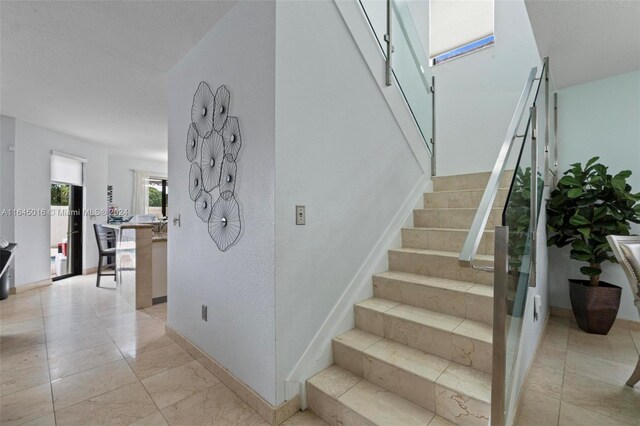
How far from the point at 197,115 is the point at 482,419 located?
9.14 ft

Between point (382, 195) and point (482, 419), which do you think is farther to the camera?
point (382, 195)

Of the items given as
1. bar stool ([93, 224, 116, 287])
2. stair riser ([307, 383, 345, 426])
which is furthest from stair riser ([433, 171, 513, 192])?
bar stool ([93, 224, 116, 287])

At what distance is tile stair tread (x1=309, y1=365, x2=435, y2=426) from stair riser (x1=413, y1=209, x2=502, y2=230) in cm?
160

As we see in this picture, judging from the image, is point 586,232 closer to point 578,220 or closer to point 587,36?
point 578,220

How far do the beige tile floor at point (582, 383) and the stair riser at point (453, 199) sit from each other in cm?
140

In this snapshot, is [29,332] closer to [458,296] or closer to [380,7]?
[458,296]

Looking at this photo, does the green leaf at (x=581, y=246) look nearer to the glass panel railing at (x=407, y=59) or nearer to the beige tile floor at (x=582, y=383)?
the beige tile floor at (x=582, y=383)

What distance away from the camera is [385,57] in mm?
2590

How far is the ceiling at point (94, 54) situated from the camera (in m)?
2.15

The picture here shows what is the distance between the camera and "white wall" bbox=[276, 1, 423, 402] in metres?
1.76

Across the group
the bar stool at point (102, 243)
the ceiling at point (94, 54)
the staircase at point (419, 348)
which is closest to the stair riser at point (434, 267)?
the staircase at point (419, 348)

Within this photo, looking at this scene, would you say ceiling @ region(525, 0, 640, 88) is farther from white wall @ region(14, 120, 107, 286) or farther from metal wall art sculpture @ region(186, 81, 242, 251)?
white wall @ region(14, 120, 107, 286)

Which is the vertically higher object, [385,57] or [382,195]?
[385,57]

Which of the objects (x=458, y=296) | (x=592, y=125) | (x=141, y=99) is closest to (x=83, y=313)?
(x=141, y=99)
